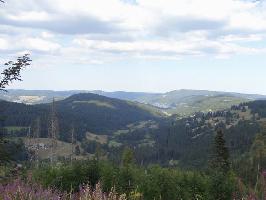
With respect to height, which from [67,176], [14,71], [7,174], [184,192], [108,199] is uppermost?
[14,71]

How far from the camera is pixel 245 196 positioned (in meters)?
5.97

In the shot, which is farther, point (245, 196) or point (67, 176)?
point (67, 176)

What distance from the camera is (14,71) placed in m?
14.1

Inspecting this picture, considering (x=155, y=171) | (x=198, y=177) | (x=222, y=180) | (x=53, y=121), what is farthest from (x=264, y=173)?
(x=53, y=121)

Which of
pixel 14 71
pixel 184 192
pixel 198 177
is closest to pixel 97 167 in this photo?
pixel 184 192

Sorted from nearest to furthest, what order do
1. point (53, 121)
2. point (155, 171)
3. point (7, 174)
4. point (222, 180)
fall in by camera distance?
Result: point (7, 174) → point (222, 180) → point (155, 171) → point (53, 121)

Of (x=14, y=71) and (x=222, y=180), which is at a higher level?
(x=14, y=71)

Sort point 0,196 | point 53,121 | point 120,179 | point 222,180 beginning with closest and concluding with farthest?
point 0,196 → point 222,180 → point 120,179 → point 53,121

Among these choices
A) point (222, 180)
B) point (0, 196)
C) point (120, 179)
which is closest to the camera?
point (0, 196)

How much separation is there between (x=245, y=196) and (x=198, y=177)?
74809 millimetres

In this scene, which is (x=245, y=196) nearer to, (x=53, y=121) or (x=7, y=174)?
(x=7, y=174)

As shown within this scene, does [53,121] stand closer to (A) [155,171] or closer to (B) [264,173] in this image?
(A) [155,171]

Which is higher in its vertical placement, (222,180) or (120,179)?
(222,180)

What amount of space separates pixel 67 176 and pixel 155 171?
14.9 meters
